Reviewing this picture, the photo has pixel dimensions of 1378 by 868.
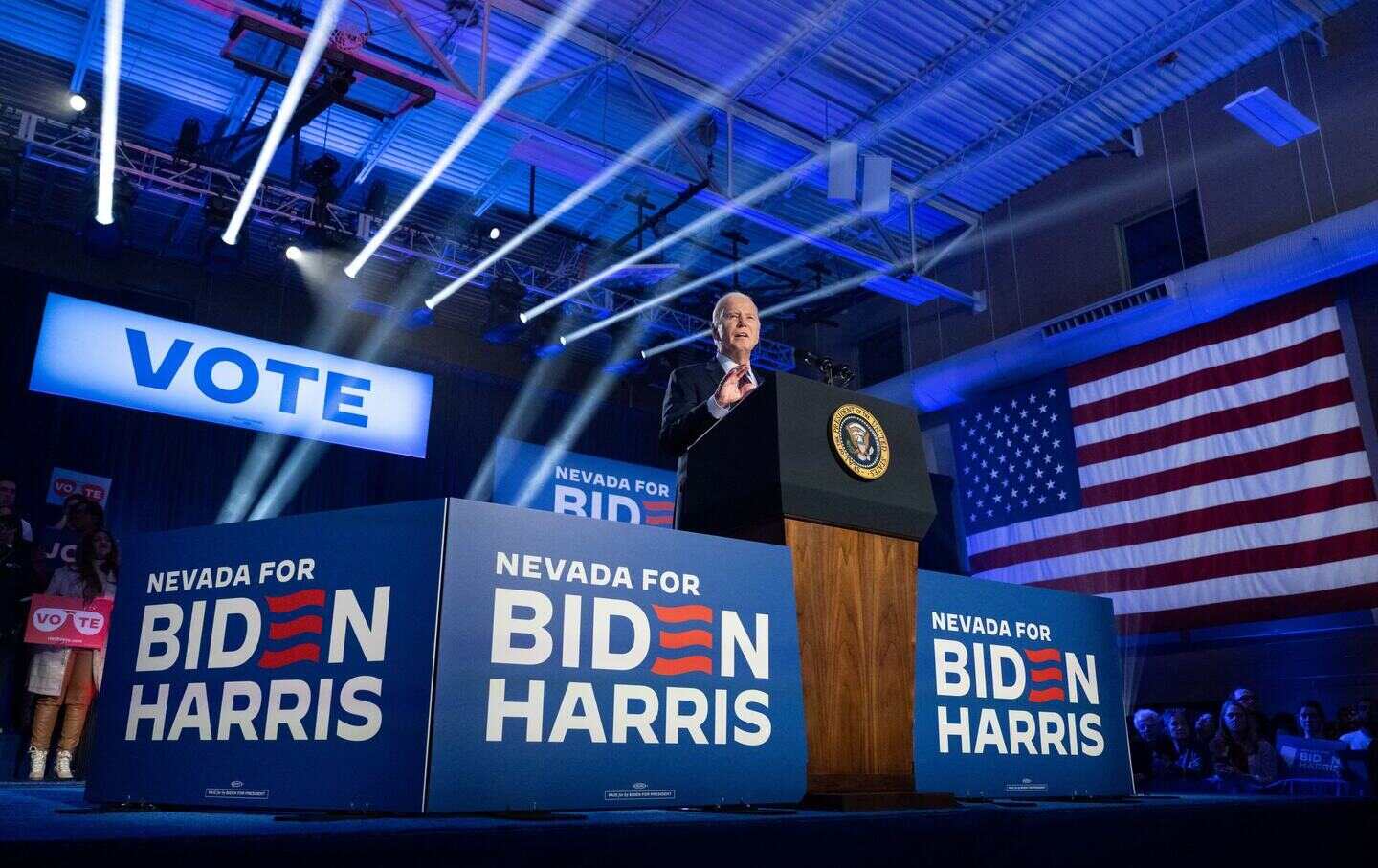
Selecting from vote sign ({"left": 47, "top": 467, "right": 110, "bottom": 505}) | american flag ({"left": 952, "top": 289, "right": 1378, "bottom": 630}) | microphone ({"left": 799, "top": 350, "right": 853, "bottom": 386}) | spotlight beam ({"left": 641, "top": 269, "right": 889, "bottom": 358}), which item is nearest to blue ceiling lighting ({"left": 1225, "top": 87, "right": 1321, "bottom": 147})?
american flag ({"left": 952, "top": 289, "right": 1378, "bottom": 630})

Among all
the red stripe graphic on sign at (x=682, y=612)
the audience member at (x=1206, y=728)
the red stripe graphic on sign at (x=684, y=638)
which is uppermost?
the red stripe graphic on sign at (x=682, y=612)

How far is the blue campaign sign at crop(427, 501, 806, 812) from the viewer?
46.9 inches

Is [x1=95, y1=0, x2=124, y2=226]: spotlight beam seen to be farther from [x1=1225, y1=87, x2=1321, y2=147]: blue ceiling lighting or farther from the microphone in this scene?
[x1=1225, y1=87, x2=1321, y2=147]: blue ceiling lighting

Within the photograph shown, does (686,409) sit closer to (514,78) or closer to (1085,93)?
(514,78)

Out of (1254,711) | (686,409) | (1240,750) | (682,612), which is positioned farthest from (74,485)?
(1254,711)

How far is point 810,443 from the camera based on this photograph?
1.56 meters

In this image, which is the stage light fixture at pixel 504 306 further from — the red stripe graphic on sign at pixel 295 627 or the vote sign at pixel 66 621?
the red stripe graphic on sign at pixel 295 627

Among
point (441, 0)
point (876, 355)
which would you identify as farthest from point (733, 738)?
point (876, 355)

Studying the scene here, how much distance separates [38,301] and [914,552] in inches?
301

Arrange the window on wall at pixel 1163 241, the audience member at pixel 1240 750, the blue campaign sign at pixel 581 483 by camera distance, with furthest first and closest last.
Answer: the blue campaign sign at pixel 581 483, the window on wall at pixel 1163 241, the audience member at pixel 1240 750

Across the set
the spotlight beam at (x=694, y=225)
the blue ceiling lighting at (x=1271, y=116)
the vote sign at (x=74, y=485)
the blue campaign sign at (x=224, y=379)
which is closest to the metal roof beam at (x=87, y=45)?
the blue campaign sign at (x=224, y=379)

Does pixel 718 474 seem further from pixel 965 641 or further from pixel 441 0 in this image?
pixel 441 0

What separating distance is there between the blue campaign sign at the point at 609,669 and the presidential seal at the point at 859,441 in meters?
0.23

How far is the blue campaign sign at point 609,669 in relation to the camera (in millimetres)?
1190
